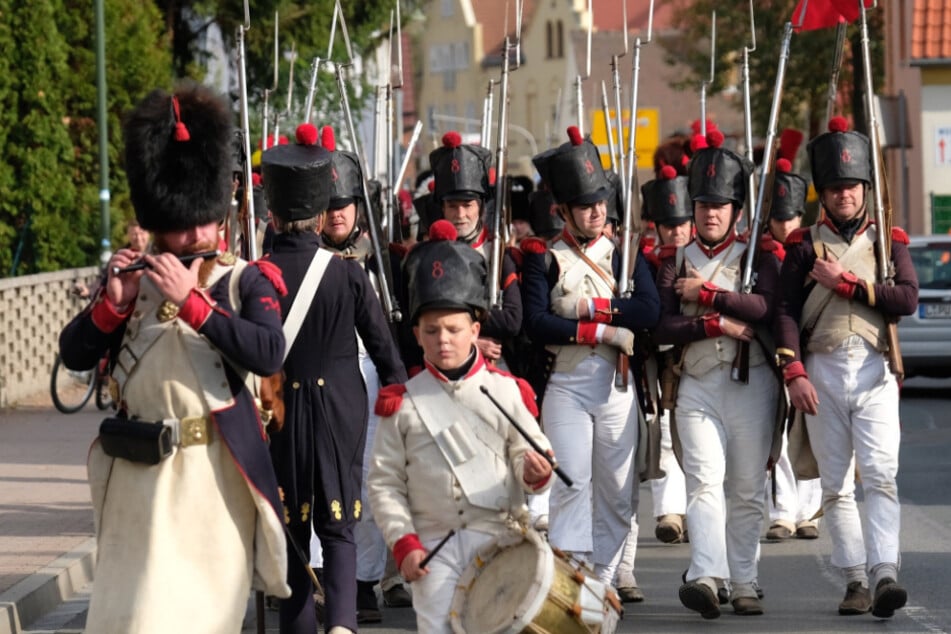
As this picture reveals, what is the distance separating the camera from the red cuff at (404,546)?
6.80m

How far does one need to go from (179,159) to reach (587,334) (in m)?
3.42

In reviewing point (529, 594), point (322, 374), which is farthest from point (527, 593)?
point (322, 374)

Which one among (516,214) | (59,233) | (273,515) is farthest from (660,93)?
(273,515)

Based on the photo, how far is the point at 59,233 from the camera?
79.2ft

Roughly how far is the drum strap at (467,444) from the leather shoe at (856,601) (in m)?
3.16

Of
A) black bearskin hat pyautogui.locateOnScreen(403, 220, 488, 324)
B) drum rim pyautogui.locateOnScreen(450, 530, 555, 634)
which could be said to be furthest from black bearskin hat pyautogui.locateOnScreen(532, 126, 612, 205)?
drum rim pyautogui.locateOnScreen(450, 530, 555, 634)

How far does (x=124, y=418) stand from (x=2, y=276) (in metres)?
17.8

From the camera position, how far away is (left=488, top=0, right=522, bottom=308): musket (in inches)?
395

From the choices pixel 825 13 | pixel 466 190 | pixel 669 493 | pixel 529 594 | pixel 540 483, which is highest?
pixel 825 13

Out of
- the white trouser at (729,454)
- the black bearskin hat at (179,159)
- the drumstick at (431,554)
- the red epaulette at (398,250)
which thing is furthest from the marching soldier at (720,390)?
the black bearskin hat at (179,159)

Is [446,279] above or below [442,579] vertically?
above

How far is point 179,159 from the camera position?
6.77 meters

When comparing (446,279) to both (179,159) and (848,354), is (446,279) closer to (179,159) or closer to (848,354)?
(179,159)

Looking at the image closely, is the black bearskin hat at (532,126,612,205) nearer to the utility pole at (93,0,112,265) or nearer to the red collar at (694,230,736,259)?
the red collar at (694,230,736,259)
